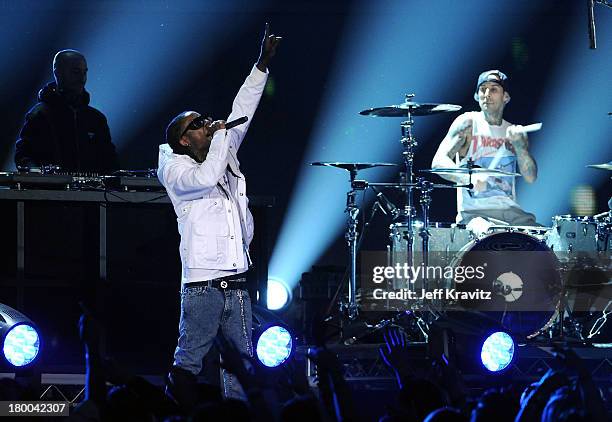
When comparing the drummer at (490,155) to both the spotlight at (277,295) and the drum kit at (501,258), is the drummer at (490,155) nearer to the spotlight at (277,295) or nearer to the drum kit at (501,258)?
the drum kit at (501,258)

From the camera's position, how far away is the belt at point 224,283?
18.8 feet

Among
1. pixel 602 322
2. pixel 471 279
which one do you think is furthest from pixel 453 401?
pixel 602 322

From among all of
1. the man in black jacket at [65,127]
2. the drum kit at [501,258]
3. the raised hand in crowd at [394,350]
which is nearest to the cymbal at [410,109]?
the drum kit at [501,258]

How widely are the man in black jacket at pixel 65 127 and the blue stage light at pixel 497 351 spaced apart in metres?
3.01

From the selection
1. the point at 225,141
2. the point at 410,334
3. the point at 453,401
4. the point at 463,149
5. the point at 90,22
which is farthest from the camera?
the point at 90,22

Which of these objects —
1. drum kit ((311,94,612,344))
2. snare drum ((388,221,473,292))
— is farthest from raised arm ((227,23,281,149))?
snare drum ((388,221,473,292))

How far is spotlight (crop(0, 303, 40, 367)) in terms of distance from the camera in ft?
20.0

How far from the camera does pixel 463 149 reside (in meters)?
9.37

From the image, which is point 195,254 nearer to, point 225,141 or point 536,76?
point 225,141

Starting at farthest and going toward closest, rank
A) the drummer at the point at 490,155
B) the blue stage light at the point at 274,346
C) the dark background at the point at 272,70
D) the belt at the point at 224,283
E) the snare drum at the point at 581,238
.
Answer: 1. the dark background at the point at 272,70
2. the drummer at the point at 490,155
3. the snare drum at the point at 581,238
4. the blue stage light at the point at 274,346
5. the belt at the point at 224,283

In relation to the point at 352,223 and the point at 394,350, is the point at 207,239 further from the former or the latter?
the point at 352,223

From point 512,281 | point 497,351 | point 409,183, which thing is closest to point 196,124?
point 497,351

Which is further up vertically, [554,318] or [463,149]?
[463,149]

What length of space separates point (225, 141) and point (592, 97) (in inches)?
246
